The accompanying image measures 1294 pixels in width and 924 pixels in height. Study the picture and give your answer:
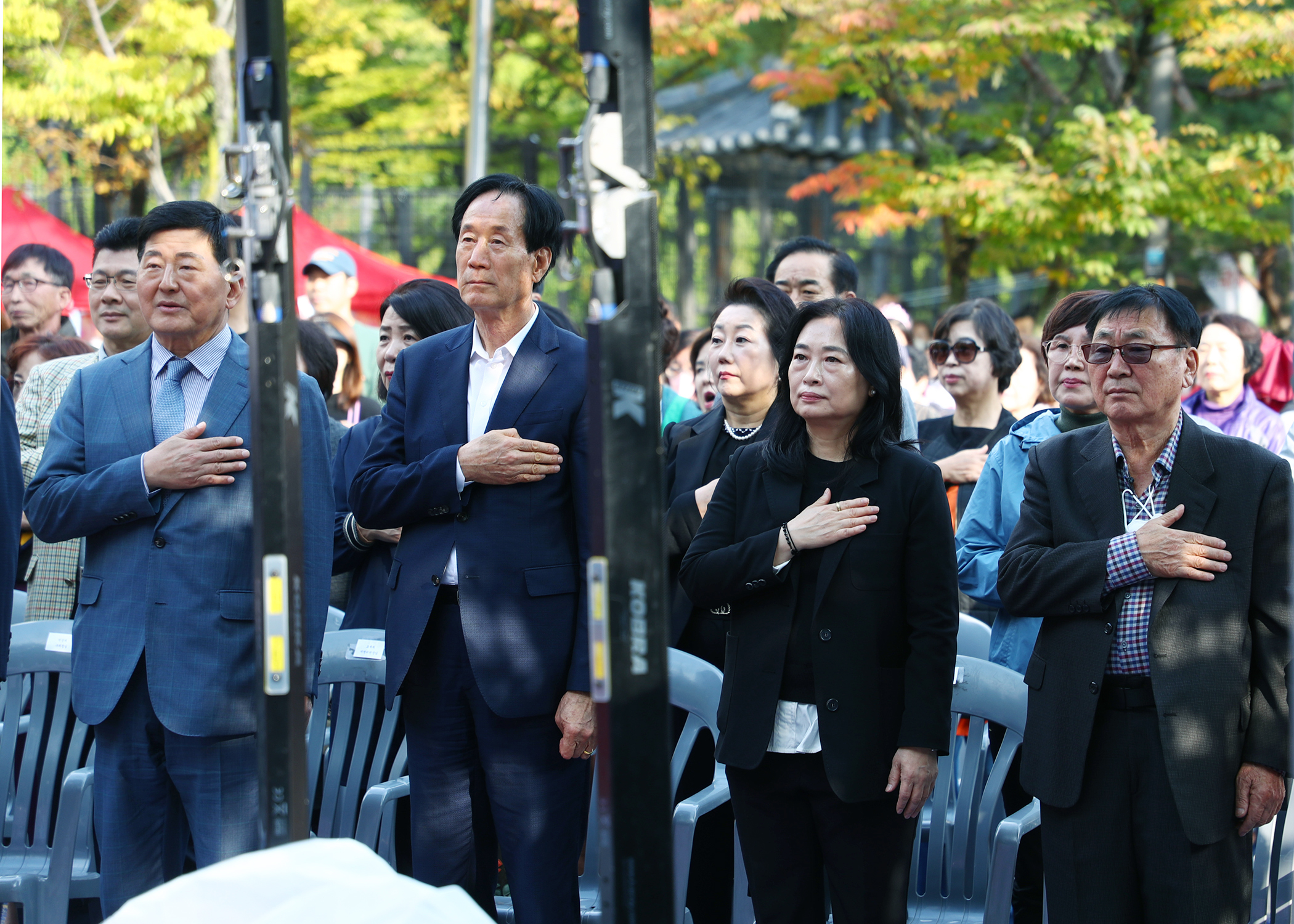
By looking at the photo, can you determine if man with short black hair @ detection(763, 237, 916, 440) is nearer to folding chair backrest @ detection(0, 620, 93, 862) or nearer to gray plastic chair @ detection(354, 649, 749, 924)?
gray plastic chair @ detection(354, 649, 749, 924)

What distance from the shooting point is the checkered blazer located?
4.38 metres

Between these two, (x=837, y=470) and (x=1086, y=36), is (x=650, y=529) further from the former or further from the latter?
(x=1086, y=36)

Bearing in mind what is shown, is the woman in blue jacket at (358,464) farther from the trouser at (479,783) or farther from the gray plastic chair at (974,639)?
the gray plastic chair at (974,639)

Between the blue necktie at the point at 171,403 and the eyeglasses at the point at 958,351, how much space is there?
8.88 feet

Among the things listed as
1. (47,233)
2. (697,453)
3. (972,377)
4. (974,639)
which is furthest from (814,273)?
(47,233)

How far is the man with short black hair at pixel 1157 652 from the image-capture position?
8.65ft

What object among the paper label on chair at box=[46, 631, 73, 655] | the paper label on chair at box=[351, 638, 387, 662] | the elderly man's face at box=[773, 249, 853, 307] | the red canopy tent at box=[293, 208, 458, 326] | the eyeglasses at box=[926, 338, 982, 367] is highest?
the red canopy tent at box=[293, 208, 458, 326]

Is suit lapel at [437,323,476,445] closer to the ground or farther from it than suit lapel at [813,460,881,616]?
farther from it

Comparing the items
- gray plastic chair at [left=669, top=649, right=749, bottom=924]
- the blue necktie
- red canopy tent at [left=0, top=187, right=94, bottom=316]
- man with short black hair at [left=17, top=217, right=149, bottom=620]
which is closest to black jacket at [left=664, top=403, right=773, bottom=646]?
gray plastic chair at [left=669, top=649, right=749, bottom=924]

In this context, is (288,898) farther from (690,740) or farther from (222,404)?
(690,740)

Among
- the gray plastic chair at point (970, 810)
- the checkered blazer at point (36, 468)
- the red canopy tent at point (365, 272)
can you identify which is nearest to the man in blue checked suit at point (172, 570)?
the checkered blazer at point (36, 468)

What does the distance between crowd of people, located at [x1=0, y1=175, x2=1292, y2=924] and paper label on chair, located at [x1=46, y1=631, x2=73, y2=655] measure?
2.46 ft

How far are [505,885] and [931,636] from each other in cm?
181

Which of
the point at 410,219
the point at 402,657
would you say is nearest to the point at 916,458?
the point at 402,657
